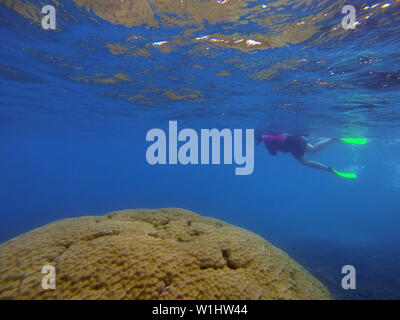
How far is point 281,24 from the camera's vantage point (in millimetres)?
7844

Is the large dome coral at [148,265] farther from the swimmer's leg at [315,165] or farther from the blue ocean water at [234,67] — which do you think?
the swimmer's leg at [315,165]

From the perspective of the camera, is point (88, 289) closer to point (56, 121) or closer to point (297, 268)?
point (297, 268)

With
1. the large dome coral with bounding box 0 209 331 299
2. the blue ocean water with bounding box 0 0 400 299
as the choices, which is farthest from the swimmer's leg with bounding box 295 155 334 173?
the large dome coral with bounding box 0 209 331 299

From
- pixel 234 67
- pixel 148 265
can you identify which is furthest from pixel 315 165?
pixel 148 265

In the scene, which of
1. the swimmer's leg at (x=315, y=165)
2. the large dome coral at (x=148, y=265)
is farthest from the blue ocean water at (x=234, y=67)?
the large dome coral at (x=148, y=265)

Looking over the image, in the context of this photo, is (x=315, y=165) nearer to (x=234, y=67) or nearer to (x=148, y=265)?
(x=234, y=67)

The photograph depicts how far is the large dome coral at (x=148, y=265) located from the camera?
8.04 feet

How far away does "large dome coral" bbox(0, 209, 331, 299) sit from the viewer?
2449 mm

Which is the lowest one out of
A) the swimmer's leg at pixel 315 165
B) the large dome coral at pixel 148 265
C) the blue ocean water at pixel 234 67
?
the large dome coral at pixel 148 265

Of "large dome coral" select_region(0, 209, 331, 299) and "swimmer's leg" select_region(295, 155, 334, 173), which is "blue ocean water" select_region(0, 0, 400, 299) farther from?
"large dome coral" select_region(0, 209, 331, 299)

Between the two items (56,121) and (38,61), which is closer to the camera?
(38,61)

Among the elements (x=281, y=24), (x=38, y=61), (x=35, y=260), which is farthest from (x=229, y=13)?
(x=38, y=61)

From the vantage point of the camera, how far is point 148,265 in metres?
2.69
